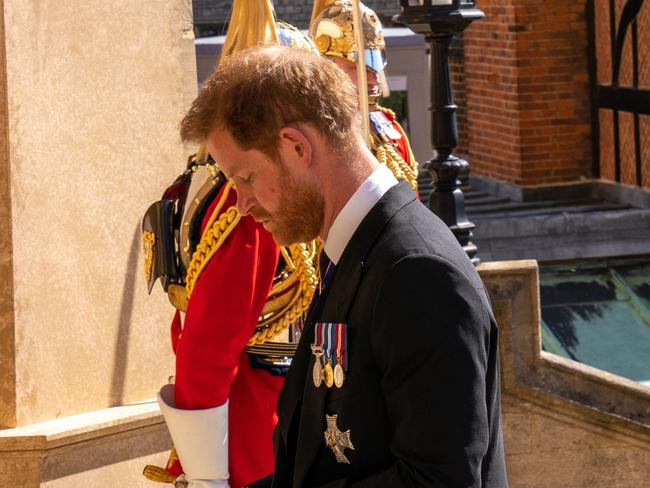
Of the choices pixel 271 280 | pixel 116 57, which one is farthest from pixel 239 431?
pixel 116 57

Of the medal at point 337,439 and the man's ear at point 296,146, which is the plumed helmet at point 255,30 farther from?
the medal at point 337,439

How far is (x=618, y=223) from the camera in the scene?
36.8 ft

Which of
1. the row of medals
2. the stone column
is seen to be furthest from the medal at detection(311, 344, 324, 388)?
the stone column

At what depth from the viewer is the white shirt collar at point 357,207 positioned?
218cm

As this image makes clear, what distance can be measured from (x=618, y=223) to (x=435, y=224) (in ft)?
30.6

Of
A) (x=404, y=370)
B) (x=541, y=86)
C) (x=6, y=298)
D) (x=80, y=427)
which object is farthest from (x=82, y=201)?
(x=541, y=86)

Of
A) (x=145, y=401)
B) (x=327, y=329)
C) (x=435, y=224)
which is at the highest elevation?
(x=435, y=224)

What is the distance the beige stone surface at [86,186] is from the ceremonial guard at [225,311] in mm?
832

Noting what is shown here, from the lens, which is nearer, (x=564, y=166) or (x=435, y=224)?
(x=435, y=224)

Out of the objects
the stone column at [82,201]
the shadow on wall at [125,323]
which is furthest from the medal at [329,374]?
the shadow on wall at [125,323]

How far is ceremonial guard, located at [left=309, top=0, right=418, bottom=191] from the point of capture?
13.7 feet

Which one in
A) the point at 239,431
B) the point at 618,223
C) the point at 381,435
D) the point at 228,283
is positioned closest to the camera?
the point at 381,435

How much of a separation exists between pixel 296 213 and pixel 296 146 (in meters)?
0.12

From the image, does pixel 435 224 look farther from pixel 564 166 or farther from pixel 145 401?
pixel 564 166
